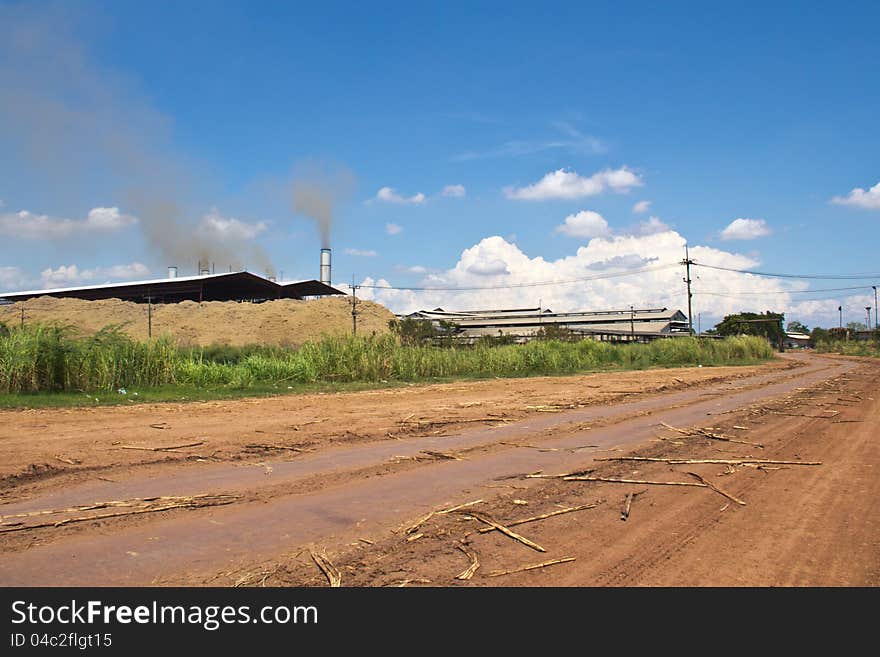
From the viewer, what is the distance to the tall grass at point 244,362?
1617cm

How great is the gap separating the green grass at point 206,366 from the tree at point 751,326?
64.1 metres

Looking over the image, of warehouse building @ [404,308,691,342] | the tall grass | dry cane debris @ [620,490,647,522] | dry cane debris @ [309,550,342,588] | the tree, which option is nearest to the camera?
dry cane debris @ [309,550,342,588]

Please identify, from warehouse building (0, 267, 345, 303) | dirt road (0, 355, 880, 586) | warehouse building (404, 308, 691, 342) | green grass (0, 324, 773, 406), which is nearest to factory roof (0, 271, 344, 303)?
warehouse building (0, 267, 345, 303)

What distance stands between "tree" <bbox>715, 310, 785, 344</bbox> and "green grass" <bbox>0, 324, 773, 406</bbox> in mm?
64138

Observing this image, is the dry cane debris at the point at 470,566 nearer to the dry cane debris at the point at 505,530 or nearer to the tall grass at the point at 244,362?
the dry cane debris at the point at 505,530

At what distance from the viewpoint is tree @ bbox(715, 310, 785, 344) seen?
3445 inches

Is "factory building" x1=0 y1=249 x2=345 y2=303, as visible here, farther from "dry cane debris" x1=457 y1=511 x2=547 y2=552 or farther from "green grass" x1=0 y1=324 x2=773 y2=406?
"dry cane debris" x1=457 y1=511 x2=547 y2=552

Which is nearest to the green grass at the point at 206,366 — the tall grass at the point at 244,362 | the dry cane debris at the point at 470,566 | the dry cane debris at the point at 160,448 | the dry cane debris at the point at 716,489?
the tall grass at the point at 244,362

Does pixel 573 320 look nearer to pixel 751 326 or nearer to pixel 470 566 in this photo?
pixel 751 326
